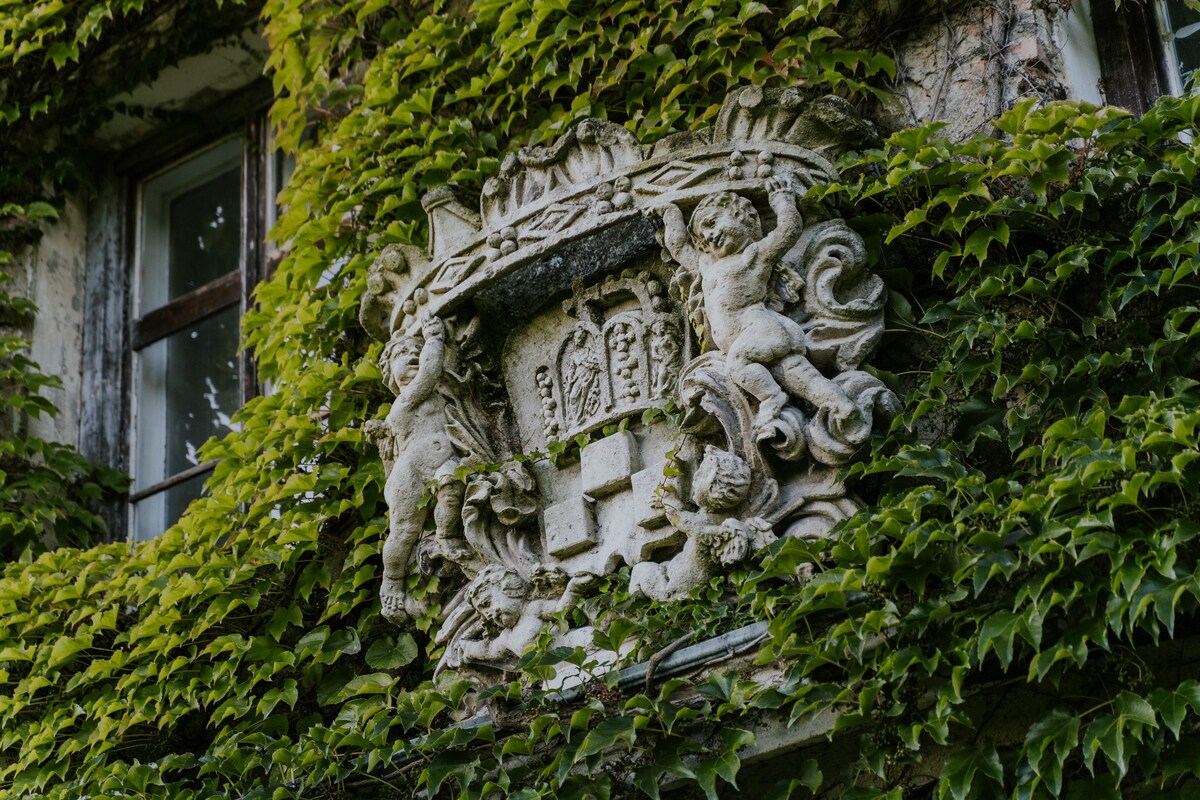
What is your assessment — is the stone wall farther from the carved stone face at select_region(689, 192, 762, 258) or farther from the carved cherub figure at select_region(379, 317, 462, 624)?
the carved stone face at select_region(689, 192, 762, 258)

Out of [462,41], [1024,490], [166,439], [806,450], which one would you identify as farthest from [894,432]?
[166,439]

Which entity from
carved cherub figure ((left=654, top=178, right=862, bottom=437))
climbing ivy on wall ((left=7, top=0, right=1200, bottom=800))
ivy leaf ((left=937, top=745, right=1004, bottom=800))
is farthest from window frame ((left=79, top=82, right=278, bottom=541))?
ivy leaf ((left=937, top=745, right=1004, bottom=800))

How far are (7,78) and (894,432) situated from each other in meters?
4.47

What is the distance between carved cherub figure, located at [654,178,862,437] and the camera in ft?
15.6

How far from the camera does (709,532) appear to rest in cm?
470

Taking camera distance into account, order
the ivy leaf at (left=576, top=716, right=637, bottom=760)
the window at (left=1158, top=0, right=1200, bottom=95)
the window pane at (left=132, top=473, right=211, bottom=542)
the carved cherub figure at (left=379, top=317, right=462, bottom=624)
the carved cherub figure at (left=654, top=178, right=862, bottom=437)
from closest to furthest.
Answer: the ivy leaf at (left=576, top=716, right=637, bottom=760)
the carved cherub figure at (left=654, top=178, right=862, bottom=437)
the carved cherub figure at (left=379, top=317, right=462, bottom=624)
the window at (left=1158, top=0, right=1200, bottom=95)
the window pane at (left=132, top=473, right=211, bottom=542)

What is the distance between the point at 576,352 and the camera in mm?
5402

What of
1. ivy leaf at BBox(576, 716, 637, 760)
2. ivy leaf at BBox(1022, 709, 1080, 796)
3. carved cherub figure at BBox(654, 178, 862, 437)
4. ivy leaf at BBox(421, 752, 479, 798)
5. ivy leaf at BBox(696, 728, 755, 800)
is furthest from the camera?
carved cherub figure at BBox(654, 178, 862, 437)

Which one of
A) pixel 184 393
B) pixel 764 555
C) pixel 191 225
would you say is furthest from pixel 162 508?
pixel 764 555

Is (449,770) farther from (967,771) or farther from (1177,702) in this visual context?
(1177,702)

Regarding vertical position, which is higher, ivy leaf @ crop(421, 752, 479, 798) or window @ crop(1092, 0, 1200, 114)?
window @ crop(1092, 0, 1200, 114)

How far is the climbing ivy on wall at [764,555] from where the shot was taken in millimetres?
4125

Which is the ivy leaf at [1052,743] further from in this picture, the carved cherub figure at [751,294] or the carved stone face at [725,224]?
the carved stone face at [725,224]

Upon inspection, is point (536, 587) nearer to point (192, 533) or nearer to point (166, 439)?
point (192, 533)
